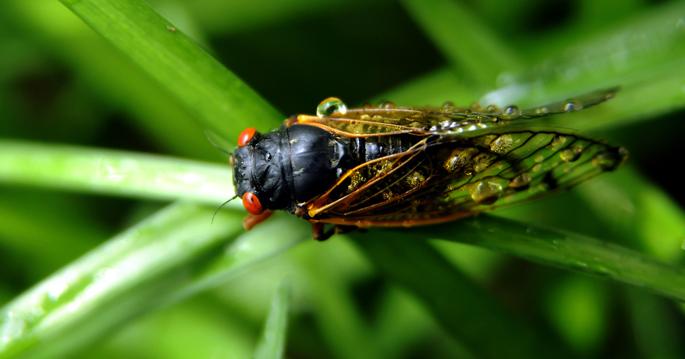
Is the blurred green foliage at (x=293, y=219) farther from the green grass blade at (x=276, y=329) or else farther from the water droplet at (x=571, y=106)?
the water droplet at (x=571, y=106)

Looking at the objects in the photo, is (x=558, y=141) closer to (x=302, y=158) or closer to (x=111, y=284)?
(x=302, y=158)

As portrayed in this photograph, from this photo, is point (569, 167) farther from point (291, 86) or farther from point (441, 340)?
point (291, 86)

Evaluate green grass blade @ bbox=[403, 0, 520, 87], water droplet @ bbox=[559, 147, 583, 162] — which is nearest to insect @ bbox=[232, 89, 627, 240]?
water droplet @ bbox=[559, 147, 583, 162]

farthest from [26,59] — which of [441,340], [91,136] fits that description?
[441,340]

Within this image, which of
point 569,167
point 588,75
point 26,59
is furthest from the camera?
point 26,59

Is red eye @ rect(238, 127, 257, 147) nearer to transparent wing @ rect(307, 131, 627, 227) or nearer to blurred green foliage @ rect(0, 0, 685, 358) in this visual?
blurred green foliage @ rect(0, 0, 685, 358)

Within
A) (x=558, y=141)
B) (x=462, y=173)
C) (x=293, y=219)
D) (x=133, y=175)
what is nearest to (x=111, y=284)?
(x=133, y=175)
